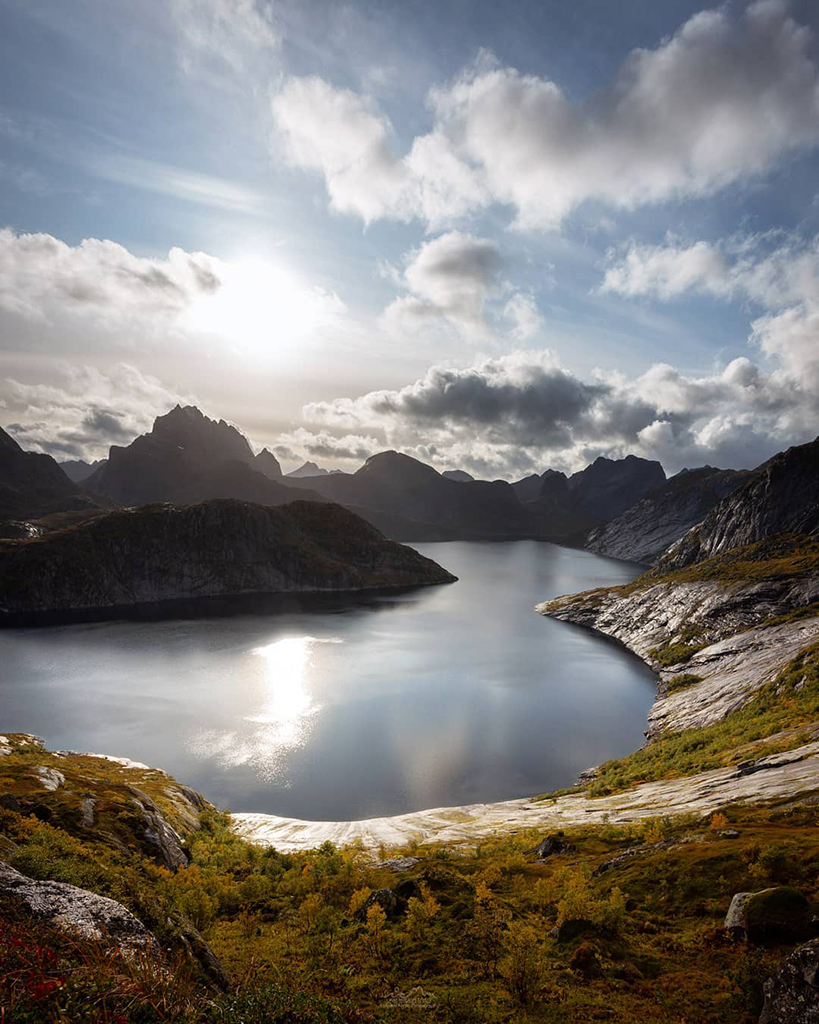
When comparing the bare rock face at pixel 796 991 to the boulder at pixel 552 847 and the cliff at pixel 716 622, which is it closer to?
the boulder at pixel 552 847

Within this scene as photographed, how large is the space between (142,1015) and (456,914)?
14244 millimetres

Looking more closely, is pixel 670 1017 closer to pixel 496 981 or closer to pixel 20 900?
pixel 496 981

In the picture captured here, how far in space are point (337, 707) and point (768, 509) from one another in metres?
145

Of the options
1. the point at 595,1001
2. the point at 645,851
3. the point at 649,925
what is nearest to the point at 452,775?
the point at 645,851

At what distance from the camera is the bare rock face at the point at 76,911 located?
30.6 feet

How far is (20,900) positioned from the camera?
9586 mm

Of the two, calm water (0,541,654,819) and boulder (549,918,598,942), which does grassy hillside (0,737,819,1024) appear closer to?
boulder (549,918,598,942)

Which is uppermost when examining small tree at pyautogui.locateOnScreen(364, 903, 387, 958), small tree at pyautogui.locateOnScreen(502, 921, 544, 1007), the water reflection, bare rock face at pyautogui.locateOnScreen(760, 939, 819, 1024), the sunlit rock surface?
bare rock face at pyautogui.locateOnScreen(760, 939, 819, 1024)

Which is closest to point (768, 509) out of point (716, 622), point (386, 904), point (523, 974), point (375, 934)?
point (716, 622)

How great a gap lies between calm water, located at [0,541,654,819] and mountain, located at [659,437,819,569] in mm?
63277

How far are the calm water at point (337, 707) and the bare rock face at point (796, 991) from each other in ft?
160

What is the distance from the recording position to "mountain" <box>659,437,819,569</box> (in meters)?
143

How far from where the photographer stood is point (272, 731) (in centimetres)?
7181

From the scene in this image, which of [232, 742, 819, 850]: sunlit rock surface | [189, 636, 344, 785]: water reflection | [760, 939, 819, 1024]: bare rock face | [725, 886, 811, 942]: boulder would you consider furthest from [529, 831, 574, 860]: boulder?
[189, 636, 344, 785]: water reflection
